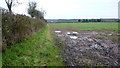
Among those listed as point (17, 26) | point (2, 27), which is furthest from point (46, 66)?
point (17, 26)

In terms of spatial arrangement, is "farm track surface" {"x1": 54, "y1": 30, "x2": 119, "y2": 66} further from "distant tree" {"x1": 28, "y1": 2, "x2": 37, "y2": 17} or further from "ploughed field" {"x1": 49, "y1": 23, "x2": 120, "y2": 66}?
"distant tree" {"x1": 28, "y1": 2, "x2": 37, "y2": 17}

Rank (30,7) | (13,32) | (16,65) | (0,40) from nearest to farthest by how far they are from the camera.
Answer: (16,65), (0,40), (13,32), (30,7)

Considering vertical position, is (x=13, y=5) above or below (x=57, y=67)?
above

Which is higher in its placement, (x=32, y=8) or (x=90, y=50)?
(x=32, y=8)

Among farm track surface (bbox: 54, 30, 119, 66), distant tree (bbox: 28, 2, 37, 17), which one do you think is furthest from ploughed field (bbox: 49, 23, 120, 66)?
distant tree (bbox: 28, 2, 37, 17)

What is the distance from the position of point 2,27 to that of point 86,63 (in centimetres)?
335

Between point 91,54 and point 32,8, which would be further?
point 32,8

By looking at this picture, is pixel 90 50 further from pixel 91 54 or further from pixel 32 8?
pixel 32 8

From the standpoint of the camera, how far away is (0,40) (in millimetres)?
3426

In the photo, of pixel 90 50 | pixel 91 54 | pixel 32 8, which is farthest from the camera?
pixel 32 8

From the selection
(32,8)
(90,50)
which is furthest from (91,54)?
(32,8)

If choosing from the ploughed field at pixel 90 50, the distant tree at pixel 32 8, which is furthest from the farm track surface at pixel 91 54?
the distant tree at pixel 32 8

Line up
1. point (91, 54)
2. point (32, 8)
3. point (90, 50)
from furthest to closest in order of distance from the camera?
1. point (32, 8)
2. point (90, 50)
3. point (91, 54)

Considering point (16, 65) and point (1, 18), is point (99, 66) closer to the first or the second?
point (16, 65)
